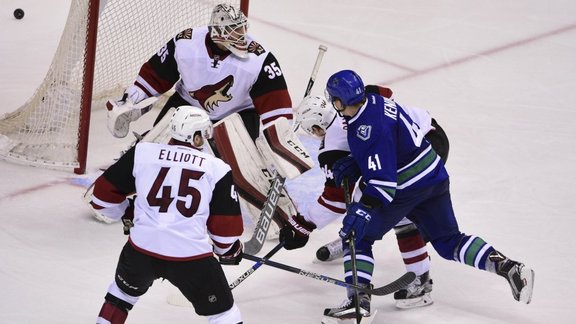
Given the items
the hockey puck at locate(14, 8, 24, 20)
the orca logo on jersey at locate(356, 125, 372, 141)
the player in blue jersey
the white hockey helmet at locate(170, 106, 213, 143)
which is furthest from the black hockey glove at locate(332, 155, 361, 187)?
the hockey puck at locate(14, 8, 24, 20)

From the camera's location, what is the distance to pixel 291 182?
5.45m

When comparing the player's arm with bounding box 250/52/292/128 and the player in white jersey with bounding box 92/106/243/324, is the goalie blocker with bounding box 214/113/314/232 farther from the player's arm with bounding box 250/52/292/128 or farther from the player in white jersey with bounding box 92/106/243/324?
the player in white jersey with bounding box 92/106/243/324

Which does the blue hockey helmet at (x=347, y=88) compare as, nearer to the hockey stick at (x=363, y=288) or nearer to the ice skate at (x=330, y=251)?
the hockey stick at (x=363, y=288)

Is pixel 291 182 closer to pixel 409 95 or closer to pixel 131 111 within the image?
pixel 131 111

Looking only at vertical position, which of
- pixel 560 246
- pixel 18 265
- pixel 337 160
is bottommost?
pixel 18 265

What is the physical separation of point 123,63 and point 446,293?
6.70 ft

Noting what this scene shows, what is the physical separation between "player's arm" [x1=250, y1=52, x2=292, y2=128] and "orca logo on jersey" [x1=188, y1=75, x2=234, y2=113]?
10 centimetres

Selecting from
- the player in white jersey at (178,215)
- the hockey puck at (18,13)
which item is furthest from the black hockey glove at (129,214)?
the hockey puck at (18,13)

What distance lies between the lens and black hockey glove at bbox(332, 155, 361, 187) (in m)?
4.30

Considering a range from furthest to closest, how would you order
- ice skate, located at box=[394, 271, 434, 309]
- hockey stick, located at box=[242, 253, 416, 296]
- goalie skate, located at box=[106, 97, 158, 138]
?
goalie skate, located at box=[106, 97, 158, 138]
ice skate, located at box=[394, 271, 434, 309]
hockey stick, located at box=[242, 253, 416, 296]

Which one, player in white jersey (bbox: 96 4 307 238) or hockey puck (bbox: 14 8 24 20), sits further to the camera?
hockey puck (bbox: 14 8 24 20)

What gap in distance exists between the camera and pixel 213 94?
4816 millimetres

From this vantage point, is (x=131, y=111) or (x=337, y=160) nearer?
(x=337, y=160)

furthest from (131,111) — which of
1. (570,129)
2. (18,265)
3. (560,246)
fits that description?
(570,129)
